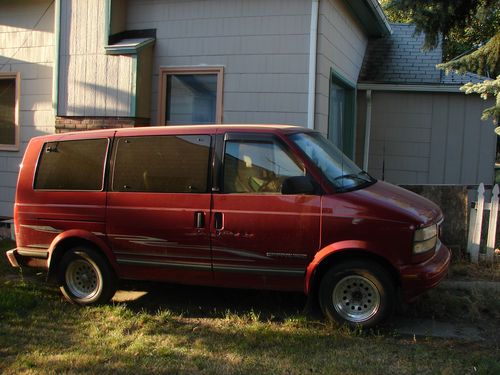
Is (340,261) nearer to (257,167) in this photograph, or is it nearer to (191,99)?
(257,167)

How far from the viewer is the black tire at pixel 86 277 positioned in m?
5.58

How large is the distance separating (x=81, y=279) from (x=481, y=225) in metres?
4.95

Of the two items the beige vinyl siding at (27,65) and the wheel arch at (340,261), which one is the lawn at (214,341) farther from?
the beige vinyl siding at (27,65)

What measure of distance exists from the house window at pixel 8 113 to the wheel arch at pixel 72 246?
4.52 metres

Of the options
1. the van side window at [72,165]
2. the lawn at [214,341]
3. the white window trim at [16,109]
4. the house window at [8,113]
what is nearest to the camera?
the lawn at [214,341]

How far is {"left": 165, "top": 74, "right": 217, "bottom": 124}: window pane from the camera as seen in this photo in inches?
330

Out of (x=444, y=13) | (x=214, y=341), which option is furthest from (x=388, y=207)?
(x=444, y=13)

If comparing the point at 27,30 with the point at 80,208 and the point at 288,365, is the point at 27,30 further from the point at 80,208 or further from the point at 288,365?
the point at 288,365

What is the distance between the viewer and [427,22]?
300 inches

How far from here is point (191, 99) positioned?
8516mm

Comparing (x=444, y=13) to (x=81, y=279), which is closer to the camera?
(x=81, y=279)

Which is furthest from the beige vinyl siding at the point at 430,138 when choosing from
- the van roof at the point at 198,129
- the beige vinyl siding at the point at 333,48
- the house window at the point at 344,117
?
the van roof at the point at 198,129

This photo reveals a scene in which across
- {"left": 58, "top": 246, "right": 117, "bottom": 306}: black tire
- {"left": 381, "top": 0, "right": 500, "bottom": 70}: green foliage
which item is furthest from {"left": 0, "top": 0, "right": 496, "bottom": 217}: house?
{"left": 58, "top": 246, "right": 117, "bottom": 306}: black tire

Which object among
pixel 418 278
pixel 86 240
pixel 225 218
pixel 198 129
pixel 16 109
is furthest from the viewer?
pixel 16 109
